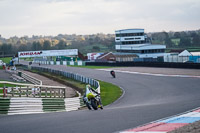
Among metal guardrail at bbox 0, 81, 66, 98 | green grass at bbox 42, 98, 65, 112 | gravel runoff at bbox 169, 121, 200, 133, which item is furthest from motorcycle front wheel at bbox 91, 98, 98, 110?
gravel runoff at bbox 169, 121, 200, 133

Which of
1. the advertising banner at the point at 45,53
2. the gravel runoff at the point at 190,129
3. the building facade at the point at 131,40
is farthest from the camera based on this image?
the building facade at the point at 131,40

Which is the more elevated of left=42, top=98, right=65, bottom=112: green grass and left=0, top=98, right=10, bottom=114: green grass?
left=0, top=98, right=10, bottom=114: green grass

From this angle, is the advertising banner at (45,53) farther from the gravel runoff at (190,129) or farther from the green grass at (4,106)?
the gravel runoff at (190,129)

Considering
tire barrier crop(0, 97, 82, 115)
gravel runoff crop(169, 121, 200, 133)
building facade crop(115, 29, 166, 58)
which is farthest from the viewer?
building facade crop(115, 29, 166, 58)

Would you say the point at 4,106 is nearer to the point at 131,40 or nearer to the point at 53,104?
the point at 53,104

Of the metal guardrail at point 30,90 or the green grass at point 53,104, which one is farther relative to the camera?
the green grass at point 53,104

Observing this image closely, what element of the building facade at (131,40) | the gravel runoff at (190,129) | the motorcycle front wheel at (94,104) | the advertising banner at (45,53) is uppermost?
the building facade at (131,40)

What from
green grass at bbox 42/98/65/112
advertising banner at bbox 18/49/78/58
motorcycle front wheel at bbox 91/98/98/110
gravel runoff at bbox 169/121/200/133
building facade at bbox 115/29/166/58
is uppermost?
building facade at bbox 115/29/166/58

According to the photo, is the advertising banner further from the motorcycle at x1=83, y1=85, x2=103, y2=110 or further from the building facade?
the motorcycle at x1=83, y1=85, x2=103, y2=110

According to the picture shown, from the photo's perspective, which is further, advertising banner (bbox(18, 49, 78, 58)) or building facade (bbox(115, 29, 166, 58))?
building facade (bbox(115, 29, 166, 58))

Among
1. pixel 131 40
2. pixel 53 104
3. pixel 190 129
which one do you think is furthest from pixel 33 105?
pixel 131 40

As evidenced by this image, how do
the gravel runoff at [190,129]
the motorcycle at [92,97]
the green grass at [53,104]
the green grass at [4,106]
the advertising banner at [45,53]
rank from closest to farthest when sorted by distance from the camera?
the gravel runoff at [190,129] < the green grass at [4,106] < the motorcycle at [92,97] < the green grass at [53,104] < the advertising banner at [45,53]

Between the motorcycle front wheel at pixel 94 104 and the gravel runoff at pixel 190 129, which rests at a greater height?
the gravel runoff at pixel 190 129

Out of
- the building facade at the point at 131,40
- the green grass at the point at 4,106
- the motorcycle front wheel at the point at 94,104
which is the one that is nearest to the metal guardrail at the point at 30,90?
the green grass at the point at 4,106
